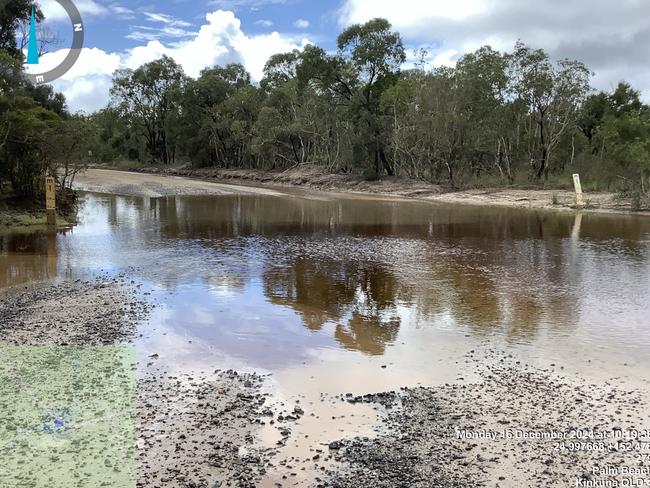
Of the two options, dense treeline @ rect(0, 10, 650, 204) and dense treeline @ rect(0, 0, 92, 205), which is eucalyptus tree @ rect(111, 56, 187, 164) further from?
dense treeline @ rect(0, 0, 92, 205)

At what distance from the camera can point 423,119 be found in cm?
4038

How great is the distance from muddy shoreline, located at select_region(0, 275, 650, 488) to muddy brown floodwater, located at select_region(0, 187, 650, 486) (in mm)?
118

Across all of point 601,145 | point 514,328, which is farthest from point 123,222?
point 601,145

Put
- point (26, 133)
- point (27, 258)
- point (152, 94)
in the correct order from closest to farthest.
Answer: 1. point (27, 258)
2. point (26, 133)
3. point (152, 94)

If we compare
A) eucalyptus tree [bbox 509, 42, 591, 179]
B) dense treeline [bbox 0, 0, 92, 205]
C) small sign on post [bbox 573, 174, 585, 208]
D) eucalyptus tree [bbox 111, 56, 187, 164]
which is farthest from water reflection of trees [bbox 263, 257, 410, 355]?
eucalyptus tree [bbox 111, 56, 187, 164]

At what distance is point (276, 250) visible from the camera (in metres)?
16.8

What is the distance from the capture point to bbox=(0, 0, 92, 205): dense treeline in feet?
60.2

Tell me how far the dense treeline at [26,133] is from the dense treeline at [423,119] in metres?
0.15

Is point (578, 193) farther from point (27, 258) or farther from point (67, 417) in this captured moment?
point (67, 417)

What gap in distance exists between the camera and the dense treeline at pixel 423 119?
109 feet

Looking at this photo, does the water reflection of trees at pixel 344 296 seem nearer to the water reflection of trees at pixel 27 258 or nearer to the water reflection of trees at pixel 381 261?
the water reflection of trees at pixel 381 261

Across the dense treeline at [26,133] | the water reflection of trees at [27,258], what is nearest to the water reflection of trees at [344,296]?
the water reflection of trees at [27,258]

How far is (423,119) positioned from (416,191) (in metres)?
5.13

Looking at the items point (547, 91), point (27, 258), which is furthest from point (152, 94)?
point (27, 258)
